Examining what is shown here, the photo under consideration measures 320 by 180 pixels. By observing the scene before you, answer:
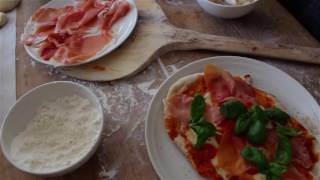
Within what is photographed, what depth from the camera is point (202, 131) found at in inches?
32.3

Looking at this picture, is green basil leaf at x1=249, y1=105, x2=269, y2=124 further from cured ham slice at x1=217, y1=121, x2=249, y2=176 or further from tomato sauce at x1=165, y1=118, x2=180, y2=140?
tomato sauce at x1=165, y1=118, x2=180, y2=140

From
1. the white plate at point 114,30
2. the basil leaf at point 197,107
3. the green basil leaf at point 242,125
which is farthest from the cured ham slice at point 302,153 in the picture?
the white plate at point 114,30

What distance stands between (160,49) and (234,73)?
A: 24 centimetres

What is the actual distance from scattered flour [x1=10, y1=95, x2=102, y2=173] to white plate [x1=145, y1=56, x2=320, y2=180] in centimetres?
14

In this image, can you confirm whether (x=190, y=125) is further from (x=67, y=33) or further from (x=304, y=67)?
(x=67, y=33)

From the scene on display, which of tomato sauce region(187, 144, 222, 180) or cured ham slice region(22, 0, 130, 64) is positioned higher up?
cured ham slice region(22, 0, 130, 64)

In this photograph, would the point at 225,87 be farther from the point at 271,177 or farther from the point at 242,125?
the point at 271,177

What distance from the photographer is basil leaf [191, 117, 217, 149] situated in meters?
0.82

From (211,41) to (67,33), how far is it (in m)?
0.45

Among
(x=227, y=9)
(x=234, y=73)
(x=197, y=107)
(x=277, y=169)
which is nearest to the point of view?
(x=277, y=169)

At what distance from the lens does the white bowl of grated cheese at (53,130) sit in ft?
2.72

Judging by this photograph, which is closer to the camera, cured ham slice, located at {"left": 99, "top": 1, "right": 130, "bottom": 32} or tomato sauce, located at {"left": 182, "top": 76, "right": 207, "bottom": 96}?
tomato sauce, located at {"left": 182, "top": 76, "right": 207, "bottom": 96}

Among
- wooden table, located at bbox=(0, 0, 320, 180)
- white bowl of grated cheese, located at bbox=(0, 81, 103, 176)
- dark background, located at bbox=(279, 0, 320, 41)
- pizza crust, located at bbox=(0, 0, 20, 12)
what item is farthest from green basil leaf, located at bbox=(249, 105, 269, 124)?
pizza crust, located at bbox=(0, 0, 20, 12)

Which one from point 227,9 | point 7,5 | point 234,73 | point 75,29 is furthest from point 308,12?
→ point 7,5
